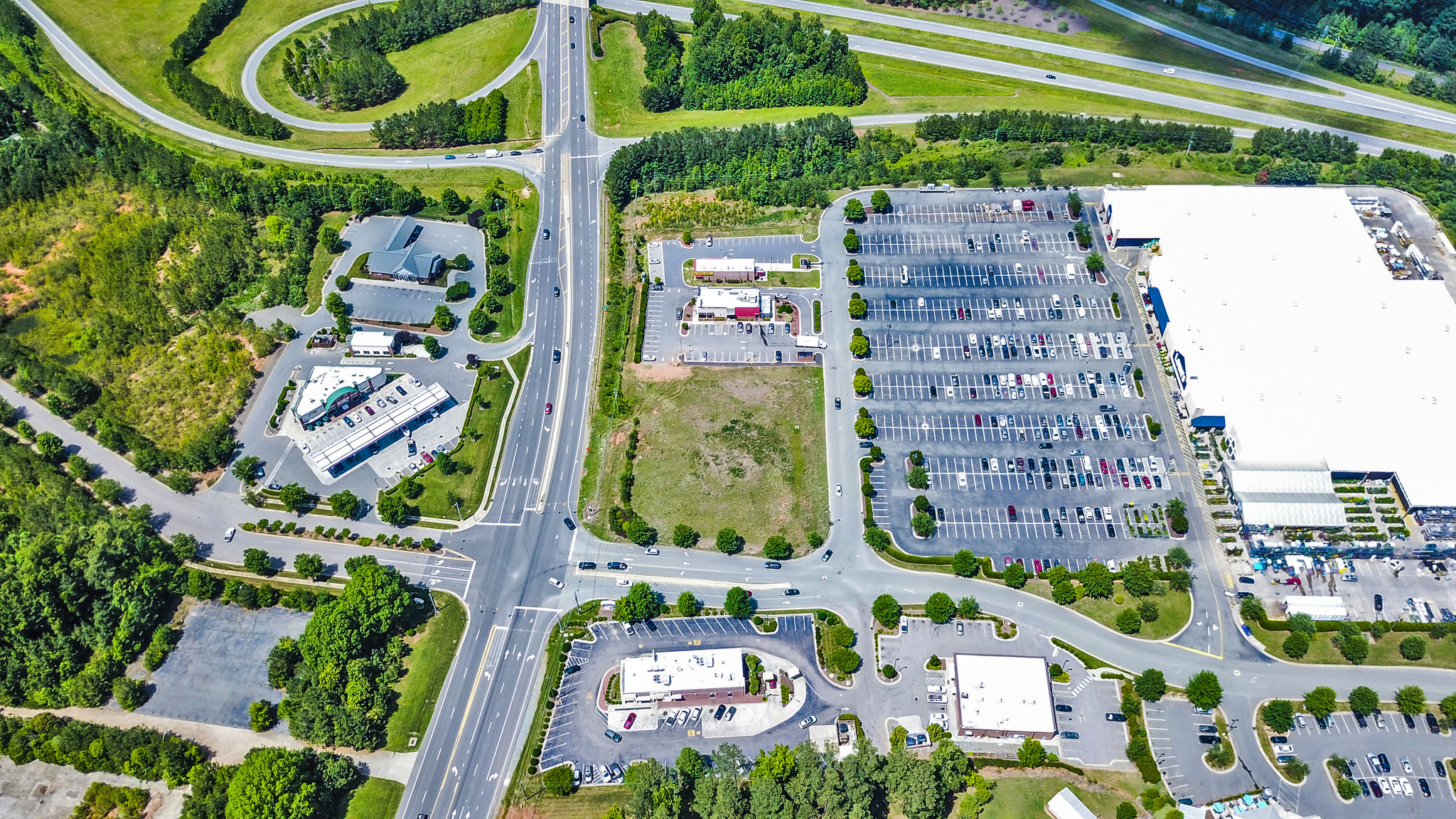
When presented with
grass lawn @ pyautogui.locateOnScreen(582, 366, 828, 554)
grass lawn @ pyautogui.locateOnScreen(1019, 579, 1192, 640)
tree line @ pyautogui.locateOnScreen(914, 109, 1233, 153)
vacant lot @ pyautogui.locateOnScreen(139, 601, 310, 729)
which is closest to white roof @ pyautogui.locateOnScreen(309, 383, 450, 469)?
vacant lot @ pyautogui.locateOnScreen(139, 601, 310, 729)

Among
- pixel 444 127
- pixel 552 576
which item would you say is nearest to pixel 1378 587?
pixel 552 576

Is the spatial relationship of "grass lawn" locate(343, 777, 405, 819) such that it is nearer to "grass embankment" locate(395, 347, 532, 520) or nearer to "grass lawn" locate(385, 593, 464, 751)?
"grass lawn" locate(385, 593, 464, 751)

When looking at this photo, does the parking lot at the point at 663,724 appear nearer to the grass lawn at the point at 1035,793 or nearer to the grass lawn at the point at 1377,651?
the grass lawn at the point at 1035,793

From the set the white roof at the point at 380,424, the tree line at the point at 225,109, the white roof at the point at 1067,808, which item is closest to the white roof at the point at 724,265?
the white roof at the point at 380,424

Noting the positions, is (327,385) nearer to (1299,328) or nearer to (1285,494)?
(1285,494)

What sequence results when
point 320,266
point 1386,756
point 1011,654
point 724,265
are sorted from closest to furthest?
1. point 1386,756
2. point 1011,654
3. point 724,265
4. point 320,266

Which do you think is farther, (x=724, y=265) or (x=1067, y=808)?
(x=724, y=265)

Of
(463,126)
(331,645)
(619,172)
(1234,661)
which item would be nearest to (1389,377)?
(1234,661)
